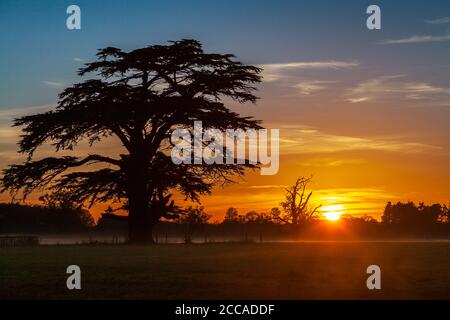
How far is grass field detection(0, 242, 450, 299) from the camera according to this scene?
20125mm

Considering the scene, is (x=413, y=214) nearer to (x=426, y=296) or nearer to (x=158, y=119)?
(x=158, y=119)

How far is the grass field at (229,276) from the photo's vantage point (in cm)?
2012

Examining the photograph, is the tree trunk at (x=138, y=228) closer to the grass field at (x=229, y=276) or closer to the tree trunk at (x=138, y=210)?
the tree trunk at (x=138, y=210)

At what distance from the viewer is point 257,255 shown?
34531mm

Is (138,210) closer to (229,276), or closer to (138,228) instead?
(138,228)

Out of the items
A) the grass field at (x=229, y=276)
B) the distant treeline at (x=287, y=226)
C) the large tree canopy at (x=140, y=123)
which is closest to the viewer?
the grass field at (x=229, y=276)

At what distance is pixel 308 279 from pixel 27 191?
31.6 m

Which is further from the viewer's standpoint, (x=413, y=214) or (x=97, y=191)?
(x=413, y=214)

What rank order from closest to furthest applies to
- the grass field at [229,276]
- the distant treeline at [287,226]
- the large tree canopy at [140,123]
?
the grass field at [229,276]
the large tree canopy at [140,123]
the distant treeline at [287,226]

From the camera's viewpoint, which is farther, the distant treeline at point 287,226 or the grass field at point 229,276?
the distant treeline at point 287,226

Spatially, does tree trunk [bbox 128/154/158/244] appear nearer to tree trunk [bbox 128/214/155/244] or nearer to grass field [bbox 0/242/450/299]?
tree trunk [bbox 128/214/155/244]

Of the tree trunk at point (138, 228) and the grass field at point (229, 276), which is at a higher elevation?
the tree trunk at point (138, 228)

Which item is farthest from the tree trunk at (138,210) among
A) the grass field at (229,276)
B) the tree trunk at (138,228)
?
the grass field at (229,276)
